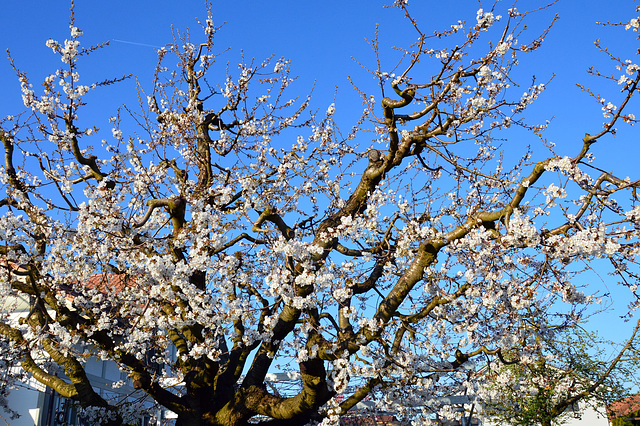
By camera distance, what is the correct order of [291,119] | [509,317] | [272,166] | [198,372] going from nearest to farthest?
[509,317], [198,372], [272,166], [291,119]

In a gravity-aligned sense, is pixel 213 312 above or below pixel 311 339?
above

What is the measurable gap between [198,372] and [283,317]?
58.0 inches

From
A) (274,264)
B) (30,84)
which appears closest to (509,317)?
(274,264)

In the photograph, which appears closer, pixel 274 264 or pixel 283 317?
pixel 283 317

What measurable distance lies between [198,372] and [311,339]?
5.67ft

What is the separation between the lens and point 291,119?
9.33m

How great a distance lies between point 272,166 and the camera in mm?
8344

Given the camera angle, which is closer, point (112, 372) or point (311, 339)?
point (311, 339)

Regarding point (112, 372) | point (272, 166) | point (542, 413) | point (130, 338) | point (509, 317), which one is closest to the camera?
point (509, 317)

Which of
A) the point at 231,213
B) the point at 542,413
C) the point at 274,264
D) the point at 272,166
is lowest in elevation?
the point at 542,413

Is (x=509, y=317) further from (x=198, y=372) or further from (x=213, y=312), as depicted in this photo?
(x=198, y=372)

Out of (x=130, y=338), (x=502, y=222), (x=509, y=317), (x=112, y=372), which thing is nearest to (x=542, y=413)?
(x=509, y=317)

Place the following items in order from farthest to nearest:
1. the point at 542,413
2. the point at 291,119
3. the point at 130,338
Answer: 1. the point at 542,413
2. the point at 291,119
3. the point at 130,338

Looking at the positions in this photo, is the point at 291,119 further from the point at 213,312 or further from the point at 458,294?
the point at 458,294
